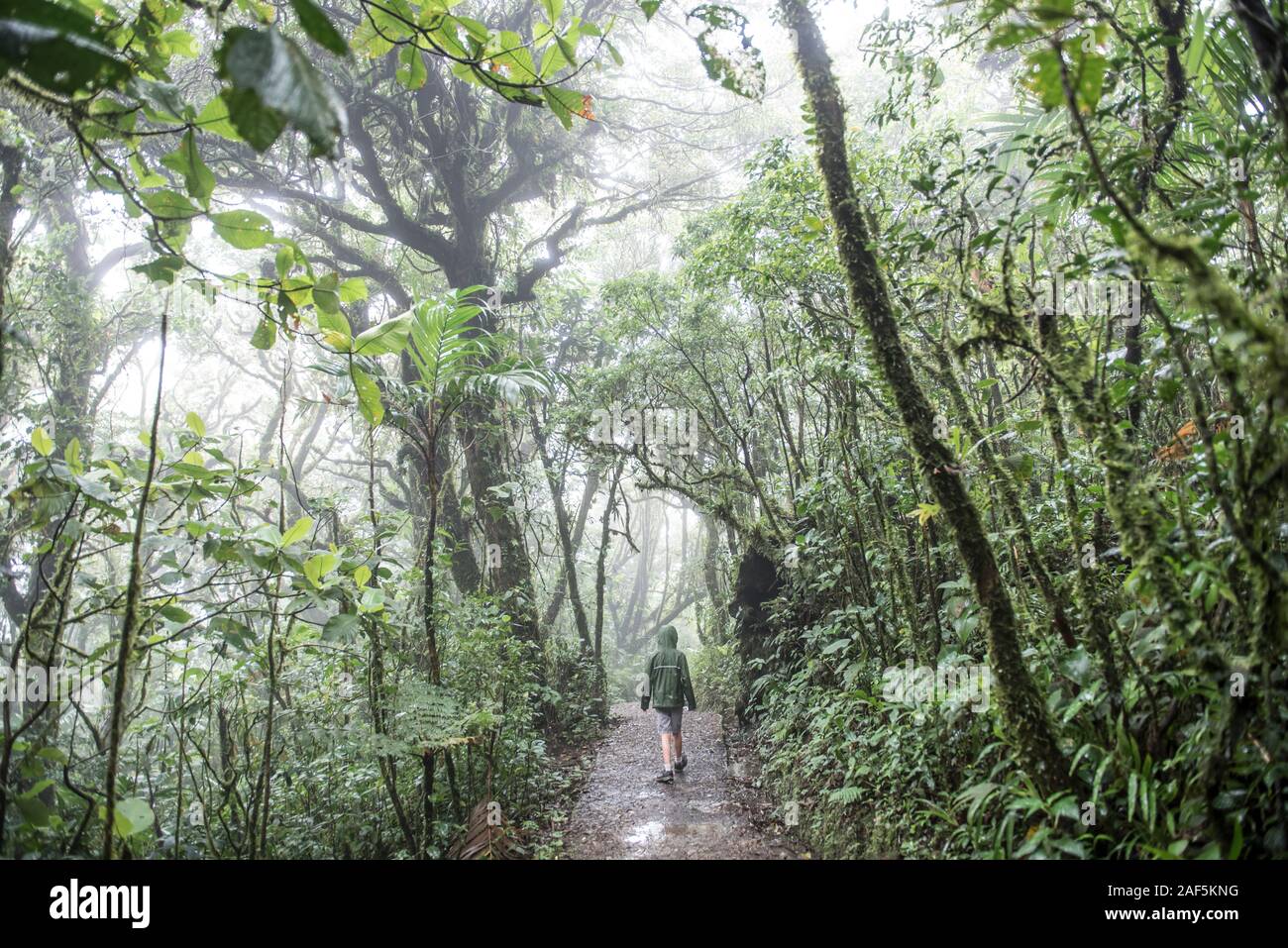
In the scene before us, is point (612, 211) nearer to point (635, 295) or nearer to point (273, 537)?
Answer: point (635, 295)

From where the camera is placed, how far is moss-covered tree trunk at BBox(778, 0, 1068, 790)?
2297 mm

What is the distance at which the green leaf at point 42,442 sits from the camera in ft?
Answer: 6.90

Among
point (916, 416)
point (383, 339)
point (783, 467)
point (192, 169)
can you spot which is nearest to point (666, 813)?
point (916, 416)

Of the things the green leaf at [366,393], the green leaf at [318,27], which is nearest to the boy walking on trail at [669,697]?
the green leaf at [366,393]

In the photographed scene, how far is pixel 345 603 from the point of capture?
124 inches

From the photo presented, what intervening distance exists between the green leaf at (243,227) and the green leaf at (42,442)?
1017 millimetres

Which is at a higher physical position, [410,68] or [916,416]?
[410,68]

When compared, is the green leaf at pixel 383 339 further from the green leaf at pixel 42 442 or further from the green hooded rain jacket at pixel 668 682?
the green hooded rain jacket at pixel 668 682

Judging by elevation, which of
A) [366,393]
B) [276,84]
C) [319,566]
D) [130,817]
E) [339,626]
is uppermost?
[366,393]

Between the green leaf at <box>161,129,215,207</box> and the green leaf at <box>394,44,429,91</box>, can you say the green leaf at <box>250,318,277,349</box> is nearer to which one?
the green leaf at <box>161,129,215,207</box>

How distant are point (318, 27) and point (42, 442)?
2092mm

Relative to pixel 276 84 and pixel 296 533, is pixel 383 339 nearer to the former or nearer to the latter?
pixel 296 533

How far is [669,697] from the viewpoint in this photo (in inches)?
264
